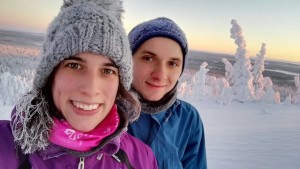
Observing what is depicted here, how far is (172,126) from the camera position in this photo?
67.6 inches

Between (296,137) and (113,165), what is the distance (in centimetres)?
476

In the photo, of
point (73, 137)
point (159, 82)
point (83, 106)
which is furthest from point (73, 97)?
point (159, 82)

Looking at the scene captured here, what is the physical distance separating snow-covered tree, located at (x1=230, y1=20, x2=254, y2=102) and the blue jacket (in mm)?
5405

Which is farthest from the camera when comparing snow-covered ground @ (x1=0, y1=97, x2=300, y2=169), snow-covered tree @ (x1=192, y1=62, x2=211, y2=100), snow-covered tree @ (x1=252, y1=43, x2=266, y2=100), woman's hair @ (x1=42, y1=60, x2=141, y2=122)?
snow-covered tree @ (x1=252, y1=43, x2=266, y2=100)

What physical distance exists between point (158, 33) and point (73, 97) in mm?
621

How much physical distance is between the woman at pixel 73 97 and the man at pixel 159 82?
1.11 ft

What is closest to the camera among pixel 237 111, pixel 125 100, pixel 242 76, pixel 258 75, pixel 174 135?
pixel 125 100

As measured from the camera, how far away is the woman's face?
1.15 m

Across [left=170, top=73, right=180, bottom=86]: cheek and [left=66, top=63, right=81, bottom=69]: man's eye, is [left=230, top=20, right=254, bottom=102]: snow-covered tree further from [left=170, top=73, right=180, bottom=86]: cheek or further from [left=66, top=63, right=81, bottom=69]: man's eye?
[left=66, top=63, right=81, bottom=69]: man's eye

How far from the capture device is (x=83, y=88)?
114cm

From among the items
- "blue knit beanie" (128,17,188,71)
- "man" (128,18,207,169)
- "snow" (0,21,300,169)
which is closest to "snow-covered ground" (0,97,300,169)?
"snow" (0,21,300,169)

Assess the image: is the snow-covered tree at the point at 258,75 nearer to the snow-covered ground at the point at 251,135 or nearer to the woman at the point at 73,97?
the snow-covered ground at the point at 251,135

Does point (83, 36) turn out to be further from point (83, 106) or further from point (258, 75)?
point (258, 75)

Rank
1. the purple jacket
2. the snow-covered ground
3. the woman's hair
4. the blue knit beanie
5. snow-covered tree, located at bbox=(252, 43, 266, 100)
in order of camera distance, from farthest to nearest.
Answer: snow-covered tree, located at bbox=(252, 43, 266, 100)
the snow-covered ground
the blue knit beanie
the woman's hair
the purple jacket
